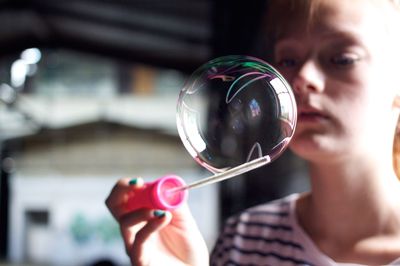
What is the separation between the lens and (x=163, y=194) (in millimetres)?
510

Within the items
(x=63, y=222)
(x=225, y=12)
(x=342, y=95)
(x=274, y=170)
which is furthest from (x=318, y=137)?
(x=63, y=222)

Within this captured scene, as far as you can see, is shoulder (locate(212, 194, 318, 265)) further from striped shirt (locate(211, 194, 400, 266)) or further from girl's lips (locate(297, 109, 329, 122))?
girl's lips (locate(297, 109, 329, 122))

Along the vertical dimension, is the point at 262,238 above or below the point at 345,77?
below

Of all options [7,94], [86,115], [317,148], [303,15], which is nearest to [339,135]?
[317,148]

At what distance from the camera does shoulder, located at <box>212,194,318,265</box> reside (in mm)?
627

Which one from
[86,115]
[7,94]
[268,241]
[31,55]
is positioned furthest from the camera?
[86,115]

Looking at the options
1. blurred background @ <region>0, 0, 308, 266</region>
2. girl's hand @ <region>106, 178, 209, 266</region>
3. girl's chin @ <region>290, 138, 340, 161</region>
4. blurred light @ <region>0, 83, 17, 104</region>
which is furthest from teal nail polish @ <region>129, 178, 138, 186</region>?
blurred light @ <region>0, 83, 17, 104</region>

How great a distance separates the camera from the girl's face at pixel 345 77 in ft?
1.71

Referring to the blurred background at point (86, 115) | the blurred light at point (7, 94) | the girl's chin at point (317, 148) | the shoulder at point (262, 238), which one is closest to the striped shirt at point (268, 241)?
the shoulder at point (262, 238)

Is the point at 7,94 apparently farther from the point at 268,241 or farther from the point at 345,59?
the point at 345,59

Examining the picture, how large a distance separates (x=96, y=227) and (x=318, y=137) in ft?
9.95

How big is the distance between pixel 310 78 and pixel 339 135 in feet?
0.20

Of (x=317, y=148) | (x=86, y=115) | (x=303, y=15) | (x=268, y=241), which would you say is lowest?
(x=268, y=241)

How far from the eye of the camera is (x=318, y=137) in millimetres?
525
